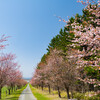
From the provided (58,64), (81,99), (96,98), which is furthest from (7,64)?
(96,98)

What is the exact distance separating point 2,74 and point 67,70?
12247 mm

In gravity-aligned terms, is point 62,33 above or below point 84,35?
above

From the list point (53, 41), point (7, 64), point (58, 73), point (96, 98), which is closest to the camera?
point (96, 98)

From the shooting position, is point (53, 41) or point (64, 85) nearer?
point (64, 85)

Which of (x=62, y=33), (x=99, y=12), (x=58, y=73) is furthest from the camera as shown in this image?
(x=62, y=33)

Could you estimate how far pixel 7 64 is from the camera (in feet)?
85.1

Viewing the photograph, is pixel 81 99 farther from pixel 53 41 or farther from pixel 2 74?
pixel 53 41

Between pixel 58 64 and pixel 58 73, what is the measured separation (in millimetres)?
1596

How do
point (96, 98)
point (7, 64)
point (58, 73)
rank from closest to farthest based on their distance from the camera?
point (96, 98)
point (58, 73)
point (7, 64)

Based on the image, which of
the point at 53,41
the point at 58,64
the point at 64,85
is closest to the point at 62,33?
the point at 53,41

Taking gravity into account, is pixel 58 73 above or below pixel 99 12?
below

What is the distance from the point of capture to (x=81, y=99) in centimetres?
1619

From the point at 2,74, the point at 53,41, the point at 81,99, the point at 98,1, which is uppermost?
the point at 53,41

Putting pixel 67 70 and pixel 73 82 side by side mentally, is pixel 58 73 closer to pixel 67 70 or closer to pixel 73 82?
pixel 67 70
